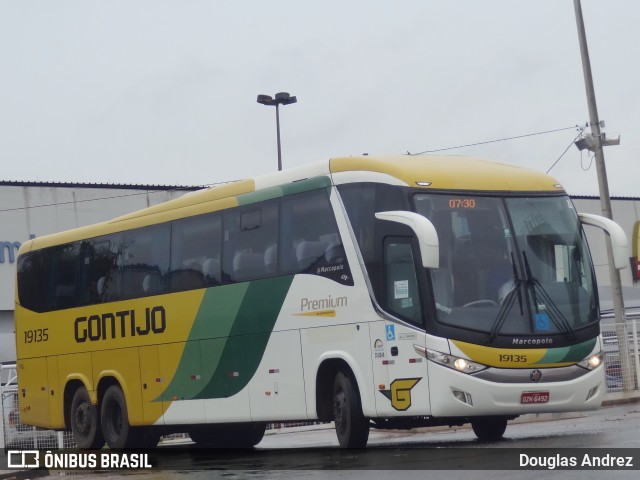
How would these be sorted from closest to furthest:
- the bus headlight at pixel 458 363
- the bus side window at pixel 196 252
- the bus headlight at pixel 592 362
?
the bus headlight at pixel 458 363, the bus headlight at pixel 592 362, the bus side window at pixel 196 252

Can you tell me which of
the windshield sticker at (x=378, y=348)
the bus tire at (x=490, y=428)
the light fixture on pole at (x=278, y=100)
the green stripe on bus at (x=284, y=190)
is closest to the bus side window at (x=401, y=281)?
the windshield sticker at (x=378, y=348)

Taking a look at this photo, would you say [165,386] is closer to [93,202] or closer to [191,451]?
[191,451]

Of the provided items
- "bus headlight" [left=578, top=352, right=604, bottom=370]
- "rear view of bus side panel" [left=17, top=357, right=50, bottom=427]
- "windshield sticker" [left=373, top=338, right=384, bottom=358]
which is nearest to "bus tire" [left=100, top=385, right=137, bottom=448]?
"rear view of bus side panel" [left=17, top=357, right=50, bottom=427]

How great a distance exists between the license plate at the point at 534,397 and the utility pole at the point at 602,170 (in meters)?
14.0

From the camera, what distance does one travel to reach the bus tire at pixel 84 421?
21641 mm

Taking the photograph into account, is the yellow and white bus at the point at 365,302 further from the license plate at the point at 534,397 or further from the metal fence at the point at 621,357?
the metal fence at the point at 621,357

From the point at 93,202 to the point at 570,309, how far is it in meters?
34.9

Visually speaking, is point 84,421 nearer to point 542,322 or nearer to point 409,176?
point 409,176

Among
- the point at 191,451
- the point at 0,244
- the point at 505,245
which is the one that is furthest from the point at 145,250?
the point at 0,244

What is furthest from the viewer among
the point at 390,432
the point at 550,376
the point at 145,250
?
the point at 390,432

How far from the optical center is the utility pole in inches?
1146

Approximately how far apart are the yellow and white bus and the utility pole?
37.2 ft

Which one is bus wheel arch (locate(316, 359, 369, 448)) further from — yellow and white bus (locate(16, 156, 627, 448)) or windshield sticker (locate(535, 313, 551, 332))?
windshield sticker (locate(535, 313, 551, 332))

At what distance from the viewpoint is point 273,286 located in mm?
17625
